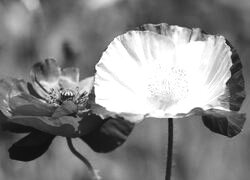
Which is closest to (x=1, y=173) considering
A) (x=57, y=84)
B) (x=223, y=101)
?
(x=57, y=84)

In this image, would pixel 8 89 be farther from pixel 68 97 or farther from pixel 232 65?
pixel 232 65

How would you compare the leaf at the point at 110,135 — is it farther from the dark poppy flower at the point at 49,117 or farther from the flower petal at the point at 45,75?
the flower petal at the point at 45,75

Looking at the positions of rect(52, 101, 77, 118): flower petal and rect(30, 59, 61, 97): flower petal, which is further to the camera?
rect(30, 59, 61, 97): flower petal

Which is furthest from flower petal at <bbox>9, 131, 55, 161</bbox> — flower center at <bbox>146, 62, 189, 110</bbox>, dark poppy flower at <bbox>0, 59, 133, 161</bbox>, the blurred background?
the blurred background

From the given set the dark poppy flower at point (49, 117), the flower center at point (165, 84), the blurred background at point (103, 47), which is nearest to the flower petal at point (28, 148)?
the dark poppy flower at point (49, 117)

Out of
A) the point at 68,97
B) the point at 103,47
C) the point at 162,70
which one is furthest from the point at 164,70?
the point at 103,47

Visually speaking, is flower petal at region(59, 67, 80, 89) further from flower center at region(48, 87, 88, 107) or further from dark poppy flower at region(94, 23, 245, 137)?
dark poppy flower at region(94, 23, 245, 137)
